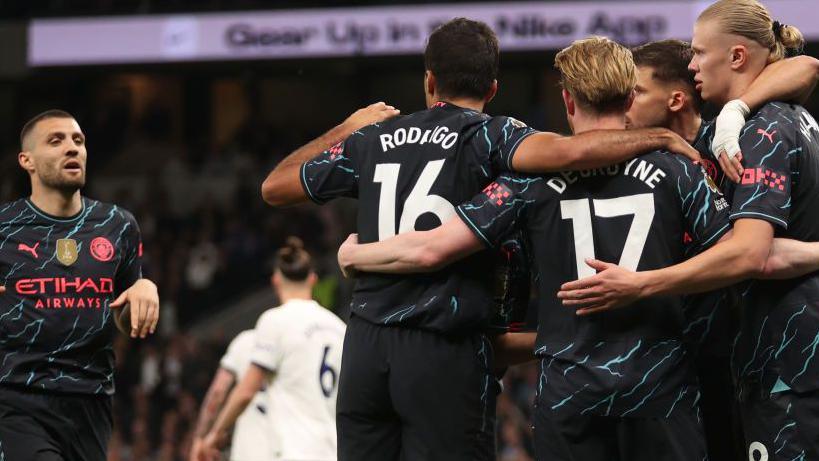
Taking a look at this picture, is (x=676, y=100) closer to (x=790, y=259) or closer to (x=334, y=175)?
(x=790, y=259)

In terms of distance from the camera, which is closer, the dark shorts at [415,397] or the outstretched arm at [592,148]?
the outstretched arm at [592,148]

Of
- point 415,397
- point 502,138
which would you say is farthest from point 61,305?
point 502,138

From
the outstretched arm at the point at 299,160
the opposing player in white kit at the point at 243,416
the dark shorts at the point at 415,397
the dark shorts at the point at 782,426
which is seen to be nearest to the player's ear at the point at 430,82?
the outstretched arm at the point at 299,160

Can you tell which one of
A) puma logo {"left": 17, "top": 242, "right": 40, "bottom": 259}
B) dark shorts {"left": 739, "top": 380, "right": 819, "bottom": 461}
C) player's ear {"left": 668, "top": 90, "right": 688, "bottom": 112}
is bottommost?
dark shorts {"left": 739, "top": 380, "right": 819, "bottom": 461}

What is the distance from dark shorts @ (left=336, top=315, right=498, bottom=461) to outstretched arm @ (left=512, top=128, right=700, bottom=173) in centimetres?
75

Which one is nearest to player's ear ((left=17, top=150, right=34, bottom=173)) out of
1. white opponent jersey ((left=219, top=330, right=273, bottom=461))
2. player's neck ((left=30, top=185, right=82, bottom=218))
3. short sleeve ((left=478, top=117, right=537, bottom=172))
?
player's neck ((left=30, top=185, right=82, bottom=218))

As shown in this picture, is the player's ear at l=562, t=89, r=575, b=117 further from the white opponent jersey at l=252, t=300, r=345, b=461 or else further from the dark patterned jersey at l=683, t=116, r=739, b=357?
the white opponent jersey at l=252, t=300, r=345, b=461

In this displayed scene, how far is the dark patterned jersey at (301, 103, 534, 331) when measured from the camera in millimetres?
4316

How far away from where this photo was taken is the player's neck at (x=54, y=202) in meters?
6.16

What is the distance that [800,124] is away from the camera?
14.2ft

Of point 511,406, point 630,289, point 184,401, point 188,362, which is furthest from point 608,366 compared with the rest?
point 188,362

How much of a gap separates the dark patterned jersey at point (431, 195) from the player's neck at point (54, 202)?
2351 millimetres

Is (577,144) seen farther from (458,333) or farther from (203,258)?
(203,258)

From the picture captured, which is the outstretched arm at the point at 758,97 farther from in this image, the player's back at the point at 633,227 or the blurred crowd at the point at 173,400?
the blurred crowd at the point at 173,400
